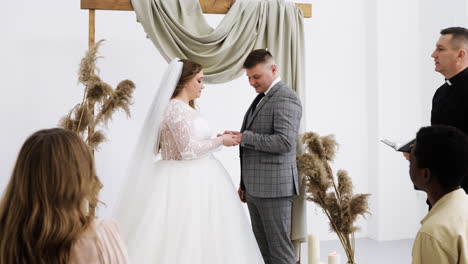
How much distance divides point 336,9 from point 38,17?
312 centimetres

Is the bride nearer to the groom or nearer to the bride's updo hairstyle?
the bride's updo hairstyle

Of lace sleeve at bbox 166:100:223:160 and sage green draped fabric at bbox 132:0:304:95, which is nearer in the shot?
lace sleeve at bbox 166:100:223:160

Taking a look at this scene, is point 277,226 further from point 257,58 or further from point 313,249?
point 257,58

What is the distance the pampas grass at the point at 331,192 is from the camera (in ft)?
9.86

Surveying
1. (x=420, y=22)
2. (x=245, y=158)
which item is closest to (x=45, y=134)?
(x=245, y=158)

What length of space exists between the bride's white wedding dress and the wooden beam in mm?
960

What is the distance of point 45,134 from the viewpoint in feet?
4.05

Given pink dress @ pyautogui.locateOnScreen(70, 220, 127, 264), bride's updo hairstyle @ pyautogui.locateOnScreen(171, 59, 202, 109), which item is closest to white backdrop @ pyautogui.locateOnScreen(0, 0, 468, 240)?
bride's updo hairstyle @ pyautogui.locateOnScreen(171, 59, 202, 109)

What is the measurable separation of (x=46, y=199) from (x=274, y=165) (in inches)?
83.4

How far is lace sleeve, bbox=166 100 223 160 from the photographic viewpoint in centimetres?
302

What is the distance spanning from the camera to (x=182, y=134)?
3.02 meters

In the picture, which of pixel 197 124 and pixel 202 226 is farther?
pixel 197 124

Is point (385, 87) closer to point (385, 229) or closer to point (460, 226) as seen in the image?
point (385, 229)

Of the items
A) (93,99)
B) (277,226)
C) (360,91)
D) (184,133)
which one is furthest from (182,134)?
(360,91)
